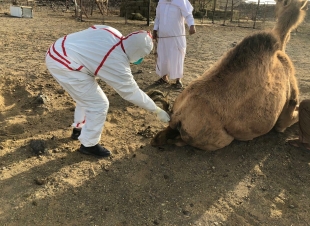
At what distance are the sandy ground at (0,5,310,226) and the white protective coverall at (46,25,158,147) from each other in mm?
672

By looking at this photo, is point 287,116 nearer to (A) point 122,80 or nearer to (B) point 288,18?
(B) point 288,18

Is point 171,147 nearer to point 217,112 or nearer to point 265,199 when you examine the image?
point 217,112

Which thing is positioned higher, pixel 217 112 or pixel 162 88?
pixel 217 112

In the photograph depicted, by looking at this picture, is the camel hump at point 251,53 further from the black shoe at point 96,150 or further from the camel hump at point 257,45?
the black shoe at point 96,150

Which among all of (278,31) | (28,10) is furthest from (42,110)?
(28,10)

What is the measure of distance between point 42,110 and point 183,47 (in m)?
2.93

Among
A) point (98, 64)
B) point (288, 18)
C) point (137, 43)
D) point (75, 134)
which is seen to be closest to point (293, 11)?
point (288, 18)

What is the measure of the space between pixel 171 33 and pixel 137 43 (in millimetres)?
3012

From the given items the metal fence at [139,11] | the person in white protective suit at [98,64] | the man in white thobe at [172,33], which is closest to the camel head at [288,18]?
the man in white thobe at [172,33]

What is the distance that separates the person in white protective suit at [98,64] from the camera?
331 centimetres

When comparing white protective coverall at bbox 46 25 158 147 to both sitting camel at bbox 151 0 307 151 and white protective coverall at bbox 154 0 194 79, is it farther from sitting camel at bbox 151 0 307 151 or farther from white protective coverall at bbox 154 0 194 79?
white protective coverall at bbox 154 0 194 79

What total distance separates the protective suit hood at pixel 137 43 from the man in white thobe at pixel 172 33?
2.80 meters

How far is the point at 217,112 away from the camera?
133 inches

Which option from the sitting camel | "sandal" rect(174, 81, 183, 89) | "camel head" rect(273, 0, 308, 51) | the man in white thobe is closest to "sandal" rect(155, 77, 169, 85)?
the man in white thobe
